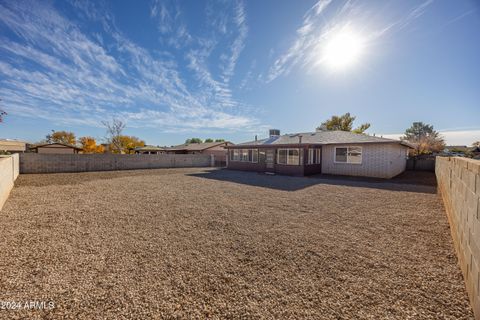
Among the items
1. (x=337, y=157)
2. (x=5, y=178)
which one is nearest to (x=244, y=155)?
(x=337, y=157)

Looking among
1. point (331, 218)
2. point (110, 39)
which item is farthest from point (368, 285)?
point (110, 39)

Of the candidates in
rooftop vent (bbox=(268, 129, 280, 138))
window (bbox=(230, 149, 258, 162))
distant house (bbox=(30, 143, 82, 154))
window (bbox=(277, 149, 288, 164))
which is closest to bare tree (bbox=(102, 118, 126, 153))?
distant house (bbox=(30, 143, 82, 154))

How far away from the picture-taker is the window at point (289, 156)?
1405cm

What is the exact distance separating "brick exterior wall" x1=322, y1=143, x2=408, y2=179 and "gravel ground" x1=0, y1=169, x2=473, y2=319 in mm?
8445

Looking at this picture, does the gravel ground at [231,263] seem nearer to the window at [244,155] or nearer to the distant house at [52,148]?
the window at [244,155]

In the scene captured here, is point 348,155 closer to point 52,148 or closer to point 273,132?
point 273,132

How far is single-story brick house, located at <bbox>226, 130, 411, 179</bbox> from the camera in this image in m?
12.1

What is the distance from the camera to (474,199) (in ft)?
6.48

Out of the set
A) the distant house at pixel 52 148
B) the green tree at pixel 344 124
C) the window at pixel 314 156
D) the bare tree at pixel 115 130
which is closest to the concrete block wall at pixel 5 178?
the window at pixel 314 156

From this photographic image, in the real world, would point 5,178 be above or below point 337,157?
below

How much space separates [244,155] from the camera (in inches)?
707

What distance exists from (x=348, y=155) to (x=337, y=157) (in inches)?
30.7

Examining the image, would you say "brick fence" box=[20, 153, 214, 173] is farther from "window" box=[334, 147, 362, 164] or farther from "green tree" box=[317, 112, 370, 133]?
"green tree" box=[317, 112, 370, 133]

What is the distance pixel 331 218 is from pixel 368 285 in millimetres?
2576
